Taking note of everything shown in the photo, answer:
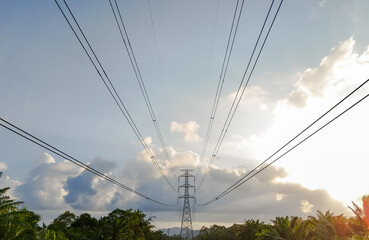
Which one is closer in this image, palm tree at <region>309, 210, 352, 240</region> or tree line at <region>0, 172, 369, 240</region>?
tree line at <region>0, 172, 369, 240</region>

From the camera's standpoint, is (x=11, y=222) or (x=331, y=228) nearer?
(x=11, y=222)

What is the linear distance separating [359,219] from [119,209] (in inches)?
1723

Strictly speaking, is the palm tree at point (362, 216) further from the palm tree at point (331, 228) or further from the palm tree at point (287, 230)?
the palm tree at point (287, 230)

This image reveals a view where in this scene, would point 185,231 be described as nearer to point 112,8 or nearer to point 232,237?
point 232,237

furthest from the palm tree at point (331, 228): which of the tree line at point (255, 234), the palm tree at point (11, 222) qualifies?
the palm tree at point (11, 222)

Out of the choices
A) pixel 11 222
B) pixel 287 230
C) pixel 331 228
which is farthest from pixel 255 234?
pixel 11 222

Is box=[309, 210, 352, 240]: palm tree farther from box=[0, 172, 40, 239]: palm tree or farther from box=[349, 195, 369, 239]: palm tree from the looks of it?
box=[0, 172, 40, 239]: palm tree

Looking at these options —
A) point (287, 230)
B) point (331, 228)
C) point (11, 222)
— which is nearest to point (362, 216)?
point (331, 228)

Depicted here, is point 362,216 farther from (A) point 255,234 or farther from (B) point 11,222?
(B) point 11,222

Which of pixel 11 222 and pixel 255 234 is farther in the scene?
pixel 255 234

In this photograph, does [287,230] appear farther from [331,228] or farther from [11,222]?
[11,222]

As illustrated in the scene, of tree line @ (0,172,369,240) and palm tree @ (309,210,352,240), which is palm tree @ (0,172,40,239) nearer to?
tree line @ (0,172,369,240)

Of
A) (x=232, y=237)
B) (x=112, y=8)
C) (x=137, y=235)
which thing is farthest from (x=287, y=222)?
(x=232, y=237)

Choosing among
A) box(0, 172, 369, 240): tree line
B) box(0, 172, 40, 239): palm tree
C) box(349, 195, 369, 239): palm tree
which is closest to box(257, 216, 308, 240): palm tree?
box(0, 172, 369, 240): tree line
